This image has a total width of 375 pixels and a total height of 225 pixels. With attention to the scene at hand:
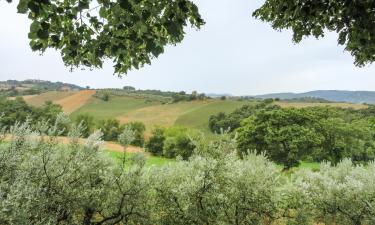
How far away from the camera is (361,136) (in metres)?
70.9

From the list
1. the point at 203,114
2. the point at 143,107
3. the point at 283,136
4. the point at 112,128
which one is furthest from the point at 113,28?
the point at 143,107

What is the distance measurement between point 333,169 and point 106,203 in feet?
36.6

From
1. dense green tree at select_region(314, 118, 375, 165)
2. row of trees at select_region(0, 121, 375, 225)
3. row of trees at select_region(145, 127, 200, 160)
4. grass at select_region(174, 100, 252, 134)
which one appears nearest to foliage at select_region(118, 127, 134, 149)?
row of trees at select_region(0, 121, 375, 225)

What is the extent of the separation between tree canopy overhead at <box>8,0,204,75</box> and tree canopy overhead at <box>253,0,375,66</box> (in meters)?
3.78

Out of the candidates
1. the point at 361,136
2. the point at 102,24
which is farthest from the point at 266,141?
the point at 102,24

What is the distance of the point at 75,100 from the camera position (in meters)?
145

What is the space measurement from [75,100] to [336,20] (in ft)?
467

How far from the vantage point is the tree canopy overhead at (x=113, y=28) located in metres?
6.86

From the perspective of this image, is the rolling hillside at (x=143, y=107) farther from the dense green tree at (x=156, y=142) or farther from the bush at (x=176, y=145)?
the bush at (x=176, y=145)

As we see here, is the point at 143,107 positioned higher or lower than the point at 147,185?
lower

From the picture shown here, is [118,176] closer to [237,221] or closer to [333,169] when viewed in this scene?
[237,221]

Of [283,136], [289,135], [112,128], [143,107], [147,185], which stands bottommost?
[112,128]

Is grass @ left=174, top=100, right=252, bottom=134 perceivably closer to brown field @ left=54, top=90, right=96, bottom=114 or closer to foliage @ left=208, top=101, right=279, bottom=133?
foliage @ left=208, top=101, right=279, bottom=133

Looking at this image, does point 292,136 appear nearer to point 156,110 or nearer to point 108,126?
point 108,126
